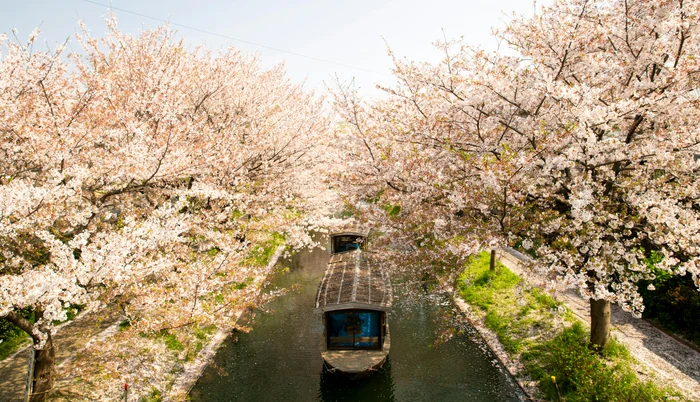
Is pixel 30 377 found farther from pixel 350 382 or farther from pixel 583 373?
pixel 583 373

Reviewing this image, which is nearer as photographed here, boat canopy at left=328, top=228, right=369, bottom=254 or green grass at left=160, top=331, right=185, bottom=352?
green grass at left=160, top=331, right=185, bottom=352

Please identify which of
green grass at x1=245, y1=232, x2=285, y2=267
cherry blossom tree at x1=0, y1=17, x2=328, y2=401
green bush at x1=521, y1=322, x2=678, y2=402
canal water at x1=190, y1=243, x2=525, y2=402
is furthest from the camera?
green grass at x1=245, y1=232, x2=285, y2=267

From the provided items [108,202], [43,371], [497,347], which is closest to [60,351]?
[43,371]

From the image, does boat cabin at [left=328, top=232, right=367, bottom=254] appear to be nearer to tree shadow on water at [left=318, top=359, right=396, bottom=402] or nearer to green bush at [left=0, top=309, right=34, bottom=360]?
tree shadow on water at [left=318, top=359, right=396, bottom=402]

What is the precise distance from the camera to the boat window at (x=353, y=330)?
1238cm

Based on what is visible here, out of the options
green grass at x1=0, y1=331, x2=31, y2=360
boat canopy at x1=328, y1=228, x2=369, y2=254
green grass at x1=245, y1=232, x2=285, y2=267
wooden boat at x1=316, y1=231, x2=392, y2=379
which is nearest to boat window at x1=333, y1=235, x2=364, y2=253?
boat canopy at x1=328, y1=228, x2=369, y2=254

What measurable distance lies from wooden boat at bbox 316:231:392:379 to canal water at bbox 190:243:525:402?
2.28 ft

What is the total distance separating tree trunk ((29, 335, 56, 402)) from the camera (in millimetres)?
8148

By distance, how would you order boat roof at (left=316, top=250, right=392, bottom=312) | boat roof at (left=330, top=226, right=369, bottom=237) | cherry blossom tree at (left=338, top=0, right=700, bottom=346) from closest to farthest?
cherry blossom tree at (left=338, top=0, right=700, bottom=346), boat roof at (left=316, top=250, right=392, bottom=312), boat roof at (left=330, top=226, right=369, bottom=237)

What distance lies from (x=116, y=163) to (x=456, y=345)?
11.9 m

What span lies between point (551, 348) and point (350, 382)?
237 inches

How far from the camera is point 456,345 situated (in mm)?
13555

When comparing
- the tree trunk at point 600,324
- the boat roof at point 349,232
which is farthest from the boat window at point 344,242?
the tree trunk at point 600,324

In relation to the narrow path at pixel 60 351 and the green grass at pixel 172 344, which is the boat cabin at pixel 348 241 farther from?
the narrow path at pixel 60 351
